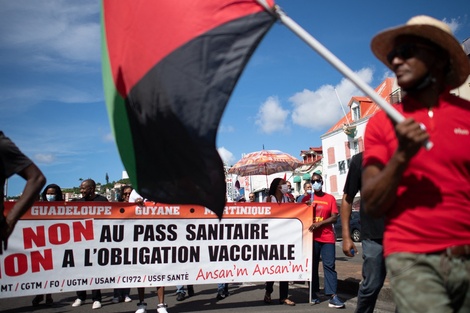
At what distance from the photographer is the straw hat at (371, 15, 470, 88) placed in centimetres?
241

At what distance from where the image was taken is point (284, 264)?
790cm

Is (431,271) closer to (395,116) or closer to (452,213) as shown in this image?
(452,213)

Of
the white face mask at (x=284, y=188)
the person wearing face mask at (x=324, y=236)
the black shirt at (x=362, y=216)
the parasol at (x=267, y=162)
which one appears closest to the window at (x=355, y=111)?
the parasol at (x=267, y=162)

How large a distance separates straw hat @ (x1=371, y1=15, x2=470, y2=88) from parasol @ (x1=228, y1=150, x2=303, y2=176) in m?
16.9

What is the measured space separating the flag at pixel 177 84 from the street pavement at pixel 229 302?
4679 millimetres

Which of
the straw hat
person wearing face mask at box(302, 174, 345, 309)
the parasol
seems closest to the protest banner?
person wearing face mask at box(302, 174, 345, 309)

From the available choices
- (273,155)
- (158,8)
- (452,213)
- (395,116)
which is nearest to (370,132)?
(395,116)

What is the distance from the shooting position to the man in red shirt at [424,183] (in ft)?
7.25

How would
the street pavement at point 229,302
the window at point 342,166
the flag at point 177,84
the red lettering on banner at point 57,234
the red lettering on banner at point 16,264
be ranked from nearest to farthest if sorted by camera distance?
1. the flag at point 177,84
2. the red lettering on banner at point 16,264
3. the red lettering on banner at point 57,234
4. the street pavement at point 229,302
5. the window at point 342,166

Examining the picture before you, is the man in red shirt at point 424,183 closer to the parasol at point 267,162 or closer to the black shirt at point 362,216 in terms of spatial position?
the black shirt at point 362,216

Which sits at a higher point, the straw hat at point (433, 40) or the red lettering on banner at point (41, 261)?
the straw hat at point (433, 40)

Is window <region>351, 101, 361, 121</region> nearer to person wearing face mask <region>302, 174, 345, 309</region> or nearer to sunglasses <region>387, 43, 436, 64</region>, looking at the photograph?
person wearing face mask <region>302, 174, 345, 309</region>

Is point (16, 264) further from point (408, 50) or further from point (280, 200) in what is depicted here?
point (408, 50)

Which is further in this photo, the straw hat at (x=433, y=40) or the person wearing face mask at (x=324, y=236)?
the person wearing face mask at (x=324, y=236)
